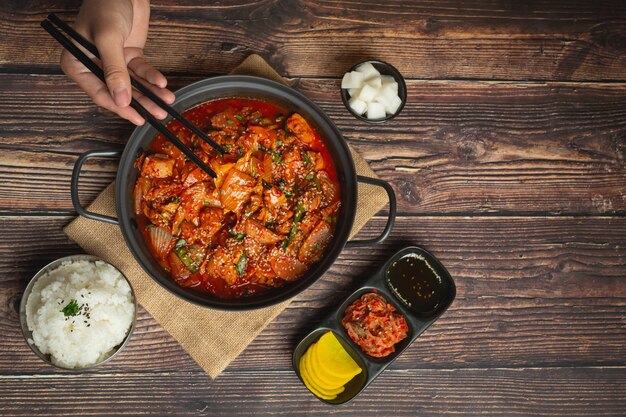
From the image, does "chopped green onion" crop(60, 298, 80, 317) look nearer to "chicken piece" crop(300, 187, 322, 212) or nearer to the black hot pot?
the black hot pot

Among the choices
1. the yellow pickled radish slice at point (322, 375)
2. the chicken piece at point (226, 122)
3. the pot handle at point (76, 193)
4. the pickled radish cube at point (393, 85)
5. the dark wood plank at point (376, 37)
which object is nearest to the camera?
the pot handle at point (76, 193)

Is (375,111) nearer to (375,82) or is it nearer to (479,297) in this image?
(375,82)

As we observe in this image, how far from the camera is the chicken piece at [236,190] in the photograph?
3230mm

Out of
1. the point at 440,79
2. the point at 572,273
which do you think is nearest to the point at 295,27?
the point at 440,79

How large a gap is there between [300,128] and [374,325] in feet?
4.39

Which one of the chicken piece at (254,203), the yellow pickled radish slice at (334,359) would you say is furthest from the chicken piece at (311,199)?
the yellow pickled radish slice at (334,359)

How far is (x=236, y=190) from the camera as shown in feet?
10.7

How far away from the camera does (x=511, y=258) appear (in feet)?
12.6

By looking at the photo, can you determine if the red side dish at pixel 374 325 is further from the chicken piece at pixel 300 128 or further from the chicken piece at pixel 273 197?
the chicken piece at pixel 300 128

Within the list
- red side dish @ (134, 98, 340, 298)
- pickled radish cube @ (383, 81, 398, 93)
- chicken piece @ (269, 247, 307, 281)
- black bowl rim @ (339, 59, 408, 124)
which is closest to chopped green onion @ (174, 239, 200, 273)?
red side dish @ (134, 98, 340, 298)

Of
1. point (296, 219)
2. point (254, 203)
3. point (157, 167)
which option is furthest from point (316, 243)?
point (157, 167)

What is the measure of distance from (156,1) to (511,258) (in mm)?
3088

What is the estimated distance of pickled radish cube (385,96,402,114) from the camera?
3.58 metres

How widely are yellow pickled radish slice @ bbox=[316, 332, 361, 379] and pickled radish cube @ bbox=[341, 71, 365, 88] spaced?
164 centimetres
